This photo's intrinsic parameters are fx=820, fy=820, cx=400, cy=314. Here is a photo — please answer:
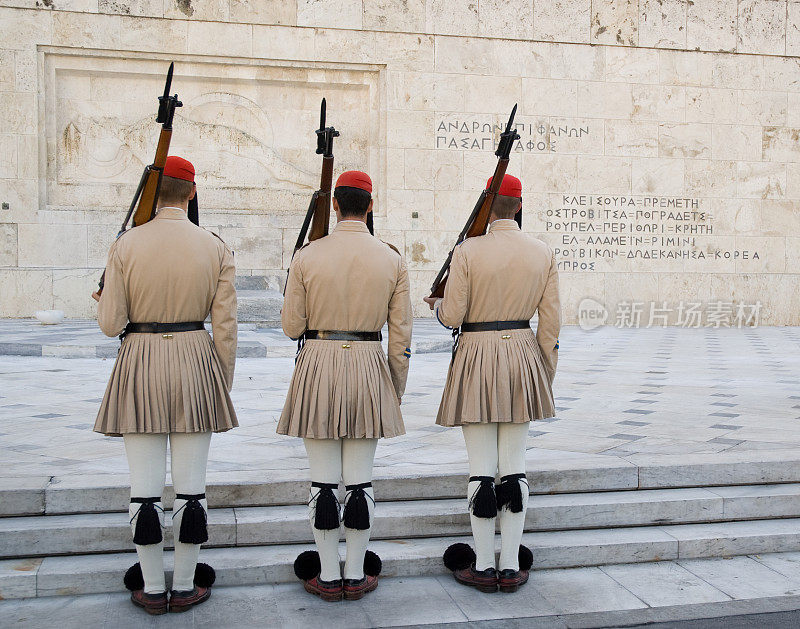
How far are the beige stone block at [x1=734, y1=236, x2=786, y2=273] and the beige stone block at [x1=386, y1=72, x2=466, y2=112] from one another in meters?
5.33

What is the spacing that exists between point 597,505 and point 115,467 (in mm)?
2339

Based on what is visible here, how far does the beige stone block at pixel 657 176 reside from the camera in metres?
13.9

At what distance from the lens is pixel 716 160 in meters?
14.1

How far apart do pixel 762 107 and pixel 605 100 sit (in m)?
2.92

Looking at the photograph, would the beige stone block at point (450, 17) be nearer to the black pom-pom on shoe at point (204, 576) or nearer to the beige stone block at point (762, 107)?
the beige stone block at point (762, 107)

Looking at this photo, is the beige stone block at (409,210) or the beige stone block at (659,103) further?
the beige stone block at (659,103)

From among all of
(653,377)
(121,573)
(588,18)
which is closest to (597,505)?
(121,573)

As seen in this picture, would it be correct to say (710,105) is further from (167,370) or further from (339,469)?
(167,370)

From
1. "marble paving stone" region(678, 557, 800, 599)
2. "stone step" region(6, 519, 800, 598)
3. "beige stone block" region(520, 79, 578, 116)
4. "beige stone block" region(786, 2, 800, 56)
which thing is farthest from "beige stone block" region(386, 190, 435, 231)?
"marble paving stone" region(678, 557, 800, 599)

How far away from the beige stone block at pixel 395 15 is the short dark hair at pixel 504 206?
1053cm

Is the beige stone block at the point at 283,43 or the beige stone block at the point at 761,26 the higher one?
the beige stone block at the point at 761,26

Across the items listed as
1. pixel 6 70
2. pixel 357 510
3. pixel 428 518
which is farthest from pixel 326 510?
pixel 6 70

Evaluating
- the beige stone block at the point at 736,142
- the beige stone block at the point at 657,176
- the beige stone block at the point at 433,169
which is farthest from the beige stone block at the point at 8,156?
the beige stone block at the point at 736,142

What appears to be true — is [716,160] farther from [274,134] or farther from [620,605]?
[620,605]
